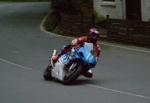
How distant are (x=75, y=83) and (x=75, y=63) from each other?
0.61m

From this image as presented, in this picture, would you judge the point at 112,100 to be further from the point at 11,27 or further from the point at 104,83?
the point at 11,27

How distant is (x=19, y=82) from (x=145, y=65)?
212 inches

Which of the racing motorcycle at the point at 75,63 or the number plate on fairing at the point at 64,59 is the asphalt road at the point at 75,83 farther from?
the number plate on fairing at the point at 64,59

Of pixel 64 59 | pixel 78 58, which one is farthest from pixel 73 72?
pixel 64 59

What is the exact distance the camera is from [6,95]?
1302 centimetres

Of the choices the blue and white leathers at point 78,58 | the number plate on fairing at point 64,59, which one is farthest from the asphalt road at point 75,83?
the number plate on fairing at point 64,59

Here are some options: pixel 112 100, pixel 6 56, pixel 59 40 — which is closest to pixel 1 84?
pixel 112 100

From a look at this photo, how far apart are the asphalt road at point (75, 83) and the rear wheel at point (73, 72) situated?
0.18 metres

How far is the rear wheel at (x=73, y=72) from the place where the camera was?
14.6 m

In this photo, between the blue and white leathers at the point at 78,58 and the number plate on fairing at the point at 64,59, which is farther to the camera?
the number plate on fairing at the point at 64,59

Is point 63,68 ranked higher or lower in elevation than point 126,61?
higher

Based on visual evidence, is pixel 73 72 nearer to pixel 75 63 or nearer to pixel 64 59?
pixel 75 63

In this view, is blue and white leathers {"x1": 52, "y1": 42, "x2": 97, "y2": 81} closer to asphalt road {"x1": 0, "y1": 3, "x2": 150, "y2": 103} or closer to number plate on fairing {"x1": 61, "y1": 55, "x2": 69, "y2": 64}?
number plate on fairing {"x1": 61, "y1": 55, "x2": 69, "y2": 64}

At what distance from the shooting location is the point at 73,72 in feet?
48.0
